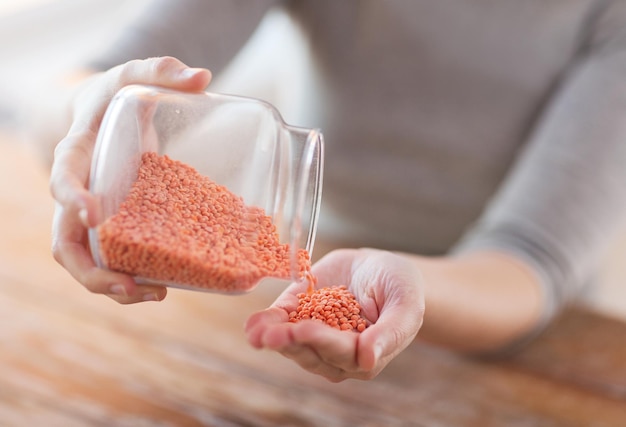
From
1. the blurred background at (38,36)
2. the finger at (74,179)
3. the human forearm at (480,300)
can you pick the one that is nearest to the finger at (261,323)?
the finger at (74,179)

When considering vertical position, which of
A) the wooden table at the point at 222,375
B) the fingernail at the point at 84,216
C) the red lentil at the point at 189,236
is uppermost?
the fingernail at the point at 84,216

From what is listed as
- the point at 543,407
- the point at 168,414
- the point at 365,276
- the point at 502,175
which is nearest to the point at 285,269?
the point at 365,276

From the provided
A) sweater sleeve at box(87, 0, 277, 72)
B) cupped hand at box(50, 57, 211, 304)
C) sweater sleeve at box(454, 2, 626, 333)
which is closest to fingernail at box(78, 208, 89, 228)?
cupped hand at box(50, 57, 211, 304)

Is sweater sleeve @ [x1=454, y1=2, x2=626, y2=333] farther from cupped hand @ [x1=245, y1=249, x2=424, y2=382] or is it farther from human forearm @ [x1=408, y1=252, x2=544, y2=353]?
cupped hand @ [x1=245, y1=249, x2=424, y2=382]

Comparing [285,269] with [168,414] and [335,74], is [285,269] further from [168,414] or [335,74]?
[335,74]

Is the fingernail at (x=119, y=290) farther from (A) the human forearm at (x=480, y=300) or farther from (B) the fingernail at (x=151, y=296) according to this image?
(A) the human forearm at (x=480, y=300)

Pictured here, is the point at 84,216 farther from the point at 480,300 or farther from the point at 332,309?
the point at 480,300

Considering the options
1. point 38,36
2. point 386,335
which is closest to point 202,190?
point 386,335
